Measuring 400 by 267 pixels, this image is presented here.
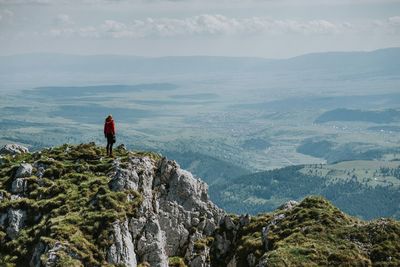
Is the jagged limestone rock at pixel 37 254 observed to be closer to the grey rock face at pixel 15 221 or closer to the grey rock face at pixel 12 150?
the grey rock face at pixel 15 221

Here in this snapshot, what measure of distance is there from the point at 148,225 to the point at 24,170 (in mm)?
15200

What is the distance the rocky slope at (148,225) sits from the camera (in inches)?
1539

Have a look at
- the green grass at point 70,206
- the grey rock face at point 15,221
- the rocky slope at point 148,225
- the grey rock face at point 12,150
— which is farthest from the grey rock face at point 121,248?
the grey rock face at point 12,150

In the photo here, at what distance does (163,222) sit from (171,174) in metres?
6.10

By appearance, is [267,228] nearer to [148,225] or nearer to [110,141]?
[148,225]

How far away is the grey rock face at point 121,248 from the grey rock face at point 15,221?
8650mm

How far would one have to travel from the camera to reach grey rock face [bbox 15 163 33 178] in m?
51.6

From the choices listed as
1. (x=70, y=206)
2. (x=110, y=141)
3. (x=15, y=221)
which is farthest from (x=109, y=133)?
(x=15, y=221)

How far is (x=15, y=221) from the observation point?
45.2 meters

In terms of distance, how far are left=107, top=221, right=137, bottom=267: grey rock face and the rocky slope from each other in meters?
0.07

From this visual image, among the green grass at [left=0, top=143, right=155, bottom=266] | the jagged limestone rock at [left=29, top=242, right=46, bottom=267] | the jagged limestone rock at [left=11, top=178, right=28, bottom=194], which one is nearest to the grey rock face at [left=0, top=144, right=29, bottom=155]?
the green grass at [left=0, top=143, right=155, bottom=266]

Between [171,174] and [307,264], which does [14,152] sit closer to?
[171,174]

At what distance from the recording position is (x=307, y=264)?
37.2 metres

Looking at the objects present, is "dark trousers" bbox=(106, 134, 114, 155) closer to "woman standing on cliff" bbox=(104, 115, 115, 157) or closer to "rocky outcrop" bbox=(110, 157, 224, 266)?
"woman standing on cliff" bbox=(104, 115, 115, 157)
